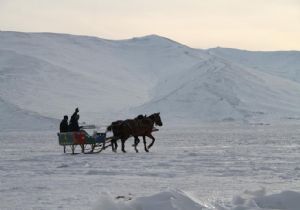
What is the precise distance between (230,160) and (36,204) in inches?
342

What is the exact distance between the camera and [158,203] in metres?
8.09

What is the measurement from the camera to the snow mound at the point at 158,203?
7844mm

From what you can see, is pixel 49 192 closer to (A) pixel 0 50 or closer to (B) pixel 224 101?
(B) pixel 224 101

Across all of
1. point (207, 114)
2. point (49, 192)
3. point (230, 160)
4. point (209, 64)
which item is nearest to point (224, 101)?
point (207, 114)

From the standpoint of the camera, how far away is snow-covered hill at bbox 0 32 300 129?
103 meters

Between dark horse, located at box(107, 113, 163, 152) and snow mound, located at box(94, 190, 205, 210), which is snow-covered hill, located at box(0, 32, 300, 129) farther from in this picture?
snow mound, located at box(94, 190, 205, 210)

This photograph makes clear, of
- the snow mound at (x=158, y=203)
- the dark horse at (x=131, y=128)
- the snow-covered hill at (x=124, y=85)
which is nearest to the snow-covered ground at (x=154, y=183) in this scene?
the snow mound at (x=158, y=203)

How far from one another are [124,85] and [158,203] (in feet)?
391

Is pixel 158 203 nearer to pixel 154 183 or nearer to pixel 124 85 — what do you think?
pixel 154 183

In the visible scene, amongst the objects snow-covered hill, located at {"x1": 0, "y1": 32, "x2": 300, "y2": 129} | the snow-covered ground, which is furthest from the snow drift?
snow-covered hill, located at {"x1": 0, "y1": 32, "x2": 300, "y2": 129}

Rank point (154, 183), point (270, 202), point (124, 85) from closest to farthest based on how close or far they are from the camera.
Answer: point (270, 202) < point (154, 183) < point (124, 85)

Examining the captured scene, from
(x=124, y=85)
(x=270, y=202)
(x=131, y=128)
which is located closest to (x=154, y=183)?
(x=270, y=202)

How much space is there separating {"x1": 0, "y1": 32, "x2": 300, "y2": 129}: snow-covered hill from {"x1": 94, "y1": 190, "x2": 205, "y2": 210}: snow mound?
3016 inches

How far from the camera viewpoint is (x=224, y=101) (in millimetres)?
107875
